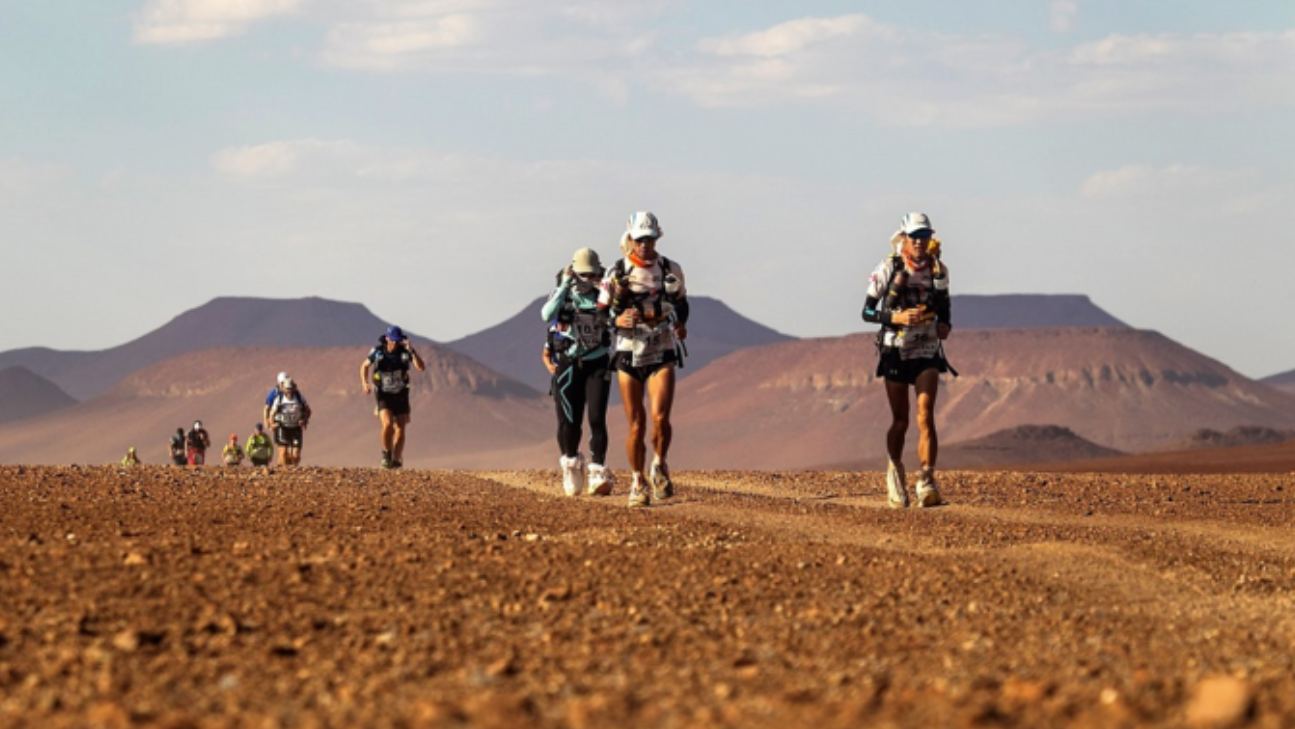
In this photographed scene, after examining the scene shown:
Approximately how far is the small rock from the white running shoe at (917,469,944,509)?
405 inches

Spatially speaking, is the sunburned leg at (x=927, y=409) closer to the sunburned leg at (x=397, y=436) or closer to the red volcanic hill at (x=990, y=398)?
the sunburned leg at (x=397, y=436)

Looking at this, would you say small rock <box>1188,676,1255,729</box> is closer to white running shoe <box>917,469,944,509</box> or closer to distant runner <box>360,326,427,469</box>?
white running shoe <box>917,469,944,509</box>

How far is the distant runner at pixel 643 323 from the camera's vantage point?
1537cm

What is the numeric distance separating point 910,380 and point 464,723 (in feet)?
35.0

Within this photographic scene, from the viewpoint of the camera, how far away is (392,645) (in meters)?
7.33

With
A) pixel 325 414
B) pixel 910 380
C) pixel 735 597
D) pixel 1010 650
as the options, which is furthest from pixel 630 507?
pixel 325 414

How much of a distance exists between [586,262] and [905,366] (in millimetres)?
2786

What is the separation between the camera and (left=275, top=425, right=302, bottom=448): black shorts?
28.5 m

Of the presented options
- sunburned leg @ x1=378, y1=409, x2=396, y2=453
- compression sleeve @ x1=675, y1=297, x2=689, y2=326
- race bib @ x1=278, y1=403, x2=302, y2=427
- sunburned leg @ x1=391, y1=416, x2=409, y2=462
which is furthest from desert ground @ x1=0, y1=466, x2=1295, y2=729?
race bib @ x1=278, y1=403, x2=302, y2=427

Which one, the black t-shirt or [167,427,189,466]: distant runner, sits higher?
the black t-shirt

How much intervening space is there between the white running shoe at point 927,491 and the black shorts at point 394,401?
32.9 ft

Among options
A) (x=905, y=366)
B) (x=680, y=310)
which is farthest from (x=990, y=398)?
(x=680, y=310)

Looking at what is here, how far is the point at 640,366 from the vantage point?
1564 centimetres

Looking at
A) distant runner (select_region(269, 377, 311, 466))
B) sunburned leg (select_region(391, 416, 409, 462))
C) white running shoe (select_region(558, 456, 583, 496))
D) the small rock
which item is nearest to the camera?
the small rock
